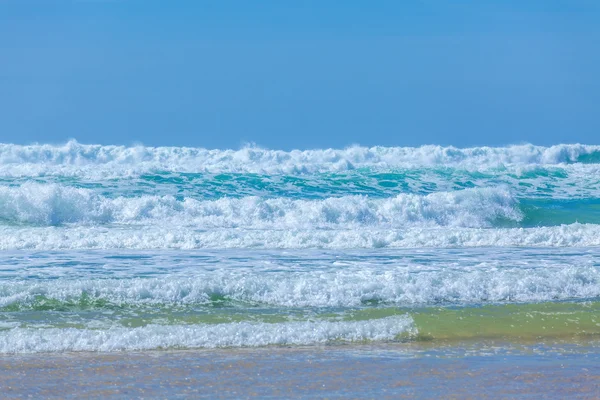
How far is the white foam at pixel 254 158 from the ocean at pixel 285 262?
0.58 metres

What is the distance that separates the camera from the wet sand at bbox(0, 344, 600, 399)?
18.2 feet

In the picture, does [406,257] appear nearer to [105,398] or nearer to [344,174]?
[105,398]

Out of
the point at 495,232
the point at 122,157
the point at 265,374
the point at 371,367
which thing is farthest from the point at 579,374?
the point at 122,157

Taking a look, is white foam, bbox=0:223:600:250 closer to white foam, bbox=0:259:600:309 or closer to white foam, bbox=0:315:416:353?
white foam, bbox=0:259:600:309

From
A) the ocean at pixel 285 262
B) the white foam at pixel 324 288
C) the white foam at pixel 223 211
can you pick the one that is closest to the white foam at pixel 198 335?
the ocean at pixel 285 262

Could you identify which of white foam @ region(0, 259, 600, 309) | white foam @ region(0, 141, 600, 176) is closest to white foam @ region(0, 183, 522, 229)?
white foam @ region(0, 141, 600, 176)

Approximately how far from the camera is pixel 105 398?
5.38 meters

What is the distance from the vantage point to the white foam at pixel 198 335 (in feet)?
22.6

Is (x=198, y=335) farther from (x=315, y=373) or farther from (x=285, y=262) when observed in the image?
(x=285, y=262)

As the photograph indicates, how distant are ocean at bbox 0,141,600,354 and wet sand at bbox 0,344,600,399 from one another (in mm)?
399

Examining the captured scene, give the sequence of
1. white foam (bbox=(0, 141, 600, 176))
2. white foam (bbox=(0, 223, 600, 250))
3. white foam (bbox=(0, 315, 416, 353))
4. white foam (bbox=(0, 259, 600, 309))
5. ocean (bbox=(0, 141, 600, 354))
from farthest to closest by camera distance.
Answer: white foam (bbox=(0, 141, 600, 176)) → white foam (bbox=(0, 223, 600, 250)) → white foam (bbox=(0, 259, 600, 309)) → ocean (bbox=(0, 141, 600, 354)) → white foam (bbox=(0, 315, 416, 353))

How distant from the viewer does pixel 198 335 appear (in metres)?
7.17

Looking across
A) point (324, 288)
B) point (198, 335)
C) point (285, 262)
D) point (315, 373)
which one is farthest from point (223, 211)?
point (315, 373)

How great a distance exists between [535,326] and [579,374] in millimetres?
1797
